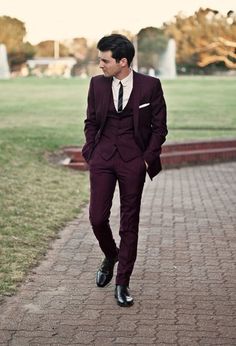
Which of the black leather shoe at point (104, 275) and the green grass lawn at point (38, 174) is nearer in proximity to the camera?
the black leather shoe at point (104, 275)

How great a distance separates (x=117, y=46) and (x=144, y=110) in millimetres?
473

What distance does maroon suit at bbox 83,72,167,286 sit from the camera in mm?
5785

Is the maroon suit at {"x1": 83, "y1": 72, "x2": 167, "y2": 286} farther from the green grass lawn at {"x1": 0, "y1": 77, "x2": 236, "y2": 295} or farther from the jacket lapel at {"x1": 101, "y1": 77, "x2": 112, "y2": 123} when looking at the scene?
the green grass lawn at {"x1": 0, "y1": 77, "x2": 236, "y2": 295}

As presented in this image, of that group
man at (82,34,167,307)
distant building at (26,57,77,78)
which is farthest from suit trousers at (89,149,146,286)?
distant building at (26,57,77,78)

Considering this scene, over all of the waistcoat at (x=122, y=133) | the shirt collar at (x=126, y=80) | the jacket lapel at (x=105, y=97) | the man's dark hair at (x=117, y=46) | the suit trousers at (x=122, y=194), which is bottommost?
the suit trousers at (x=122, y=194)

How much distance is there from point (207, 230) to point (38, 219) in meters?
1.93

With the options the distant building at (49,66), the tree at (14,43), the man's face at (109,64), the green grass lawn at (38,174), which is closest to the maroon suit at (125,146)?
the man's face at (109,64)

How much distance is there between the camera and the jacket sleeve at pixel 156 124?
5.80 metres

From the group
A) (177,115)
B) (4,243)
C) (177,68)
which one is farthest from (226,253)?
(177,68)

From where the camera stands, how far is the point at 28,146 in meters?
16.6

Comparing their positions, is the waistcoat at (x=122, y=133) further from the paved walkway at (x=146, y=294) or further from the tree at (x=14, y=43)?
the tree at (x=14, y=43)

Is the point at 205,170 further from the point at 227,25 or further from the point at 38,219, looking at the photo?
the point at 227,25

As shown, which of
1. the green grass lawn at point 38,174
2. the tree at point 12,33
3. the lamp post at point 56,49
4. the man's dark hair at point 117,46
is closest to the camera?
the man's dark hair at point 117,46

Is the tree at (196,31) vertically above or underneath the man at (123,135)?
underneath
